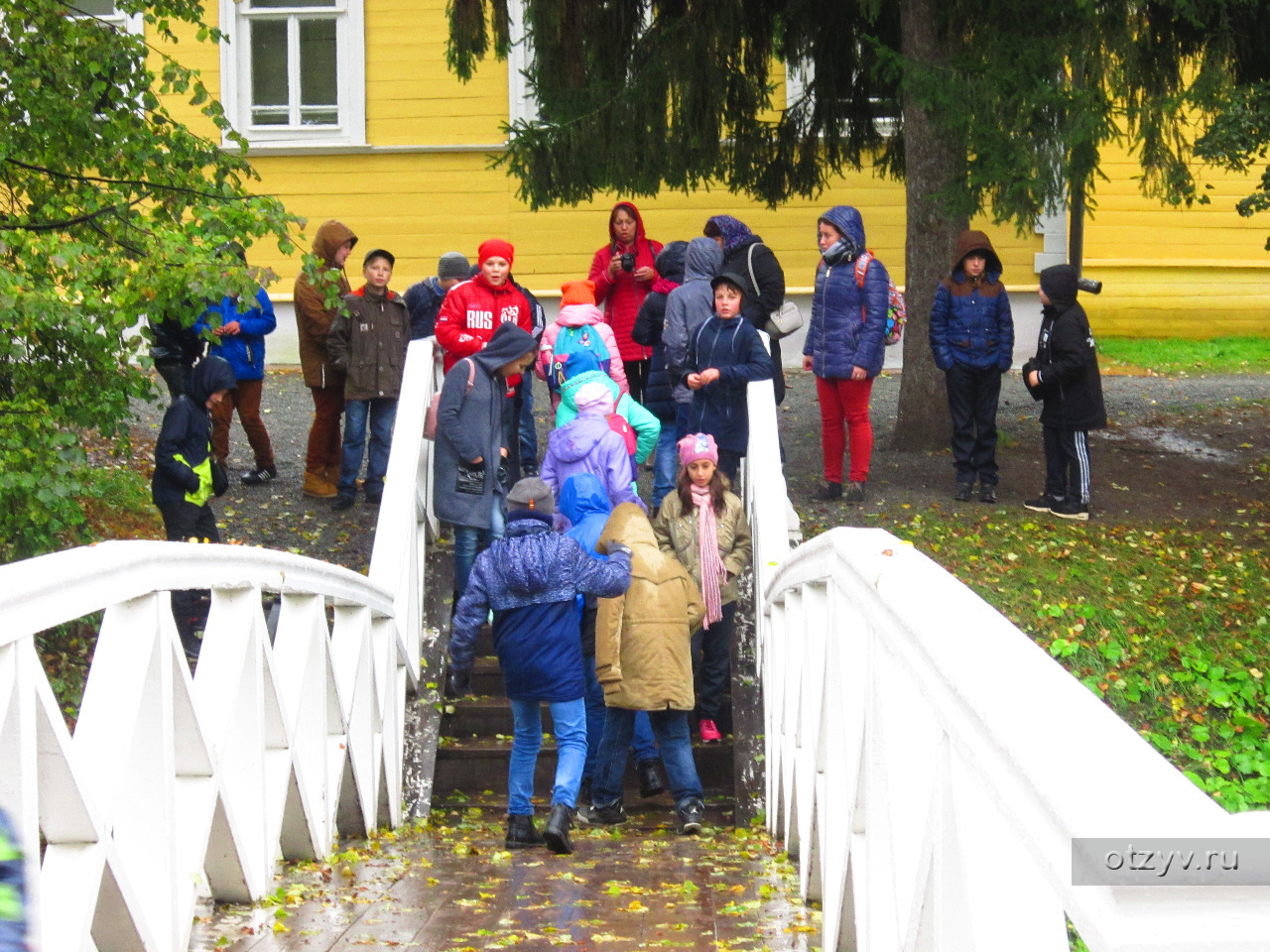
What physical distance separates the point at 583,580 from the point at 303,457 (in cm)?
698

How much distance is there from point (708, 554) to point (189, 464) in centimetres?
285

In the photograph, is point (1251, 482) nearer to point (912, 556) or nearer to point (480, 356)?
point (480, 356)

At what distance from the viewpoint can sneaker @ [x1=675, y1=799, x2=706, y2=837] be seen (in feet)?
22.9

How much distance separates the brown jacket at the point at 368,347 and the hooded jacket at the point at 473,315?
1057mm

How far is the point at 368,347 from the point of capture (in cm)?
1042

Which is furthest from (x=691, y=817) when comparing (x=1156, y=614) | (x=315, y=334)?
(x=315, y=334)

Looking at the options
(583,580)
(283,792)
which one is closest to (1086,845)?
(283,792)

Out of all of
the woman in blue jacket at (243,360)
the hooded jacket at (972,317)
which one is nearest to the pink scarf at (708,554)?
the hooded jacket at (972,317)

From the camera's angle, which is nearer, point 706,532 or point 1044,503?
point 706,532

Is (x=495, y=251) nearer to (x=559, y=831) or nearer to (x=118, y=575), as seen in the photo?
(x=559, y=831)

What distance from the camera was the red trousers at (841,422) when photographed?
1019cm

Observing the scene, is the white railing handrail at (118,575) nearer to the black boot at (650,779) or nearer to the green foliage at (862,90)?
the black boot at (650,779)

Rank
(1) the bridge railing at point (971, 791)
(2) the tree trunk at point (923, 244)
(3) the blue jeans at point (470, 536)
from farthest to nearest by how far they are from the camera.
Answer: (2) the tree trunk at point (923, 244), (3) the blue jeans at point (470, 536), (1) the bridge railing at point (971, 791)

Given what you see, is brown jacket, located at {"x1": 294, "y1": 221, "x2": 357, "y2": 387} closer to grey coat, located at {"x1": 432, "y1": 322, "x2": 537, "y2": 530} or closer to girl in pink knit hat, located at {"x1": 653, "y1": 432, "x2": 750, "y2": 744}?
grey coat, located at {"x1": 432, "y1": 322, "x2": 537, "y2": 530}
